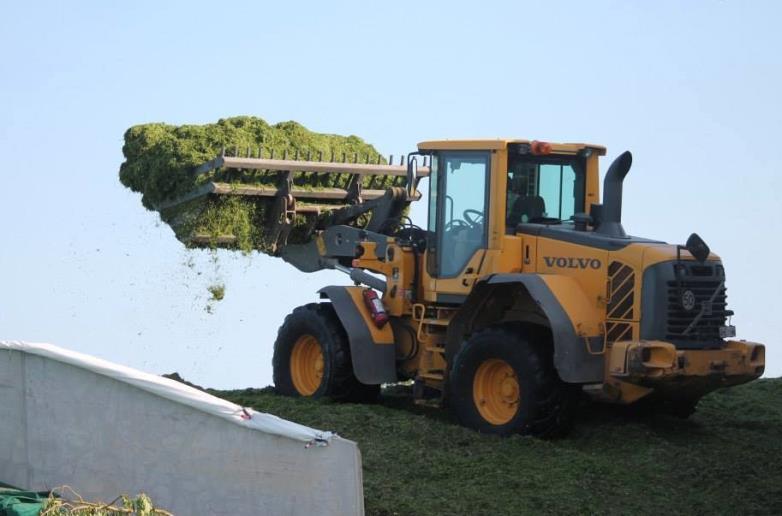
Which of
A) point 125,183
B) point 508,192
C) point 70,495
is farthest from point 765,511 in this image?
point 125,183

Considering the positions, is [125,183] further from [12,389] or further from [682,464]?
[682,464]

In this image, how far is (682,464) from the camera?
11.3 m

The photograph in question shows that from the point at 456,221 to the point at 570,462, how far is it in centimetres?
279

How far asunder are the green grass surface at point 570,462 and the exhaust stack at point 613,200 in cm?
169

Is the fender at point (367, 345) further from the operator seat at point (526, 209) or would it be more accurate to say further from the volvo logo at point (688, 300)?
the volvo logo at point (688, 300)

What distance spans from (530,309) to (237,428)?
3.95 metres

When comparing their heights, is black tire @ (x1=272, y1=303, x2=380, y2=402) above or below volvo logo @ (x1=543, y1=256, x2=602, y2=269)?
below

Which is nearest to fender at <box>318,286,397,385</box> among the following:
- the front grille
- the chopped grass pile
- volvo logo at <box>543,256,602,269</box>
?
the chopped grass pile

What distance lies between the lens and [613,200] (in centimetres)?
1243

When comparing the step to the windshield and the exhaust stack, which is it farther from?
the exhaust stack

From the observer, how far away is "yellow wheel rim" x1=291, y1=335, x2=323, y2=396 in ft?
46.4

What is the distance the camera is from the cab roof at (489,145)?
1260cm

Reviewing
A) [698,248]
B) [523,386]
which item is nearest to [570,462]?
[523,386]

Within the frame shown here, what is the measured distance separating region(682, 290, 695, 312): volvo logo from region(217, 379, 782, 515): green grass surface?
45.2 inches
